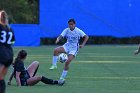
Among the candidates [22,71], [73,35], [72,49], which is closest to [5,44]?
[22,71]

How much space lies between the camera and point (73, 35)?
17297 millimetres

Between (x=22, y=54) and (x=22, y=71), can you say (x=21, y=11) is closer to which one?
(x=22, y=71)

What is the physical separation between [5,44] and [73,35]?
667cm

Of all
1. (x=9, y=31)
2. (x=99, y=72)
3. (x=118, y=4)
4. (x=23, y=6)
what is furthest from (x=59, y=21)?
(x=9, y=31)

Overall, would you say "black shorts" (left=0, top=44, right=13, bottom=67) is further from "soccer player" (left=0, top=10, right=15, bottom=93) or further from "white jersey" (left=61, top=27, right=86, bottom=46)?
"white jersey" (left=61, top=27, right=86, bottom=46)

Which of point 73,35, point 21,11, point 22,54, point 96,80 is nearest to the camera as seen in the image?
point 22,54

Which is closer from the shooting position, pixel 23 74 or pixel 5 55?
pixel 5 55

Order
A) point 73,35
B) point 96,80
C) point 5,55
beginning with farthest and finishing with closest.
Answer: point 73,35 < point 96,80 < point 5,55

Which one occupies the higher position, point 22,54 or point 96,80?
point 22,54

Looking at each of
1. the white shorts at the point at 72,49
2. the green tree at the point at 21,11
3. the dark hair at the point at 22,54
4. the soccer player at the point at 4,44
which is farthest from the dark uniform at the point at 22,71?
the green tree at the point at 21,11

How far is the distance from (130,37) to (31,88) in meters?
29.8

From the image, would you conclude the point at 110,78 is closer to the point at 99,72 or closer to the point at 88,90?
the point at 99,72

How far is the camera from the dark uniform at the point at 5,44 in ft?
35.0

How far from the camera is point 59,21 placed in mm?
41531
